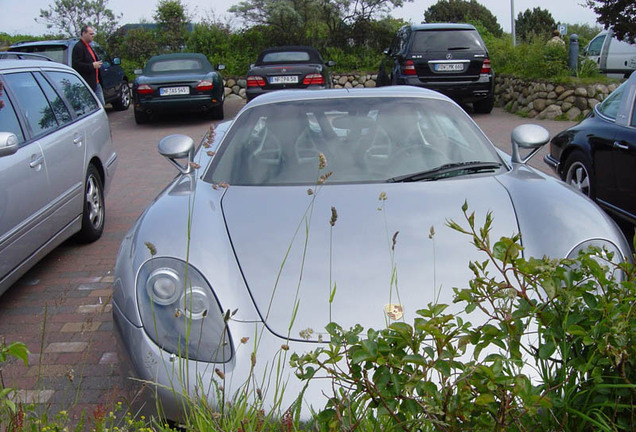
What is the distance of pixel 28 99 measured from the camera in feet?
17.2

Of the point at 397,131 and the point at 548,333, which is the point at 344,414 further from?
the point at 397,131

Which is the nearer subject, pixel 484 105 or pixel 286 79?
pixel 286 79

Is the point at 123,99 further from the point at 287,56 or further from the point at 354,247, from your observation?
the point at 354,247

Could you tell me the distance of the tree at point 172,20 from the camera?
2314 centimetres

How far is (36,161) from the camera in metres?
4.80

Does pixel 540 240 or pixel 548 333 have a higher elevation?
pixel 548 333

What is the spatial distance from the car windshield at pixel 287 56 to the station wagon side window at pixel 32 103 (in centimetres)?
1038

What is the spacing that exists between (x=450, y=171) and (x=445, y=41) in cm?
1145

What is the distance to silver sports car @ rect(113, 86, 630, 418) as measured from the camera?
2.51 meters

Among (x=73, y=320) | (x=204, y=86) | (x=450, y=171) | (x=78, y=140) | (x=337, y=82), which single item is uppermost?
(x=450, y=171)

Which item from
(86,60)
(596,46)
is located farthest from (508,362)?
(596,46)

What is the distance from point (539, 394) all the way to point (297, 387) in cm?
92

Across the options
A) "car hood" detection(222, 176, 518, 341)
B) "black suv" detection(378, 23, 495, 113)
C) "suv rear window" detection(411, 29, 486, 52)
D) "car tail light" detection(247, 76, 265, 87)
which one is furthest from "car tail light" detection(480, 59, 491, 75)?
"car hood" detection(222, 176, 518, 341)

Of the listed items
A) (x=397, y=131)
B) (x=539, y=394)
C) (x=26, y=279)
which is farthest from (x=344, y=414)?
(x=26, y=279)
